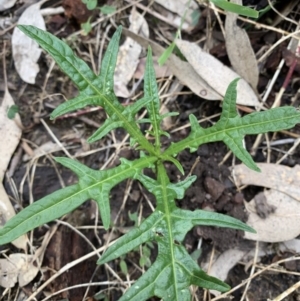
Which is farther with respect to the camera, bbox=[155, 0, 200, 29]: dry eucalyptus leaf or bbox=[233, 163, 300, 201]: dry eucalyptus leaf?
bbox=[155, 0, 200, 29]: dry eucalyptus leaf

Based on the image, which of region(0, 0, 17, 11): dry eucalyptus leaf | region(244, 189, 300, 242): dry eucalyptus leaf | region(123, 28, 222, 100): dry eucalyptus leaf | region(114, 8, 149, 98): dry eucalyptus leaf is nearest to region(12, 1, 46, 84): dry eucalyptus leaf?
region(0, 0, 17, 11): dry eucalyptus leaf

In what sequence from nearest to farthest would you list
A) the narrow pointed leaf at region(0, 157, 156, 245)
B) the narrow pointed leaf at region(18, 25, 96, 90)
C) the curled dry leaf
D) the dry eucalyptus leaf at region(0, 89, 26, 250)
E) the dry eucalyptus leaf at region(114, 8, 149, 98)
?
the narrow pointed leaf at region(0, 157, 156, 245) < the narrow pointed leaf at region(18, 25, 96, 90) < the curled dry leaf < the dry eucalyptus leaf at region(0, 89, 26, 250) < the dry eucalyptus leaf at region(114, 8, 149, 98)

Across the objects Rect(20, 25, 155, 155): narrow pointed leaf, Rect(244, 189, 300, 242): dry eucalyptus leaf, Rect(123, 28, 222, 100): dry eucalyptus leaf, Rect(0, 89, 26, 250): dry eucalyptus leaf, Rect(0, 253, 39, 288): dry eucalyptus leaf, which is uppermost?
Rect(20, 25, 155, 155): narrow pointed leaf

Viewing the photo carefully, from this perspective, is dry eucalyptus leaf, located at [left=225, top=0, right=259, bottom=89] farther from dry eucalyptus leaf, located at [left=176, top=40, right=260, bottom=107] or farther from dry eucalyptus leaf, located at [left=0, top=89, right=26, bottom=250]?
dry eucalyptus leaf, located at [left=0, top=89, right=26, bottom=250]

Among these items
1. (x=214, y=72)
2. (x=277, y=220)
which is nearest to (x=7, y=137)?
(x=214, y=72)

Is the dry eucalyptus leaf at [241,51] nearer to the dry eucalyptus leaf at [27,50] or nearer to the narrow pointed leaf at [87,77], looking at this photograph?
the narrow pointed leaf at [87,77]

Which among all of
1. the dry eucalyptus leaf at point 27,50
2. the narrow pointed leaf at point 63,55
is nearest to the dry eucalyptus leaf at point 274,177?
the narrow pointed leaf at point 63,55
